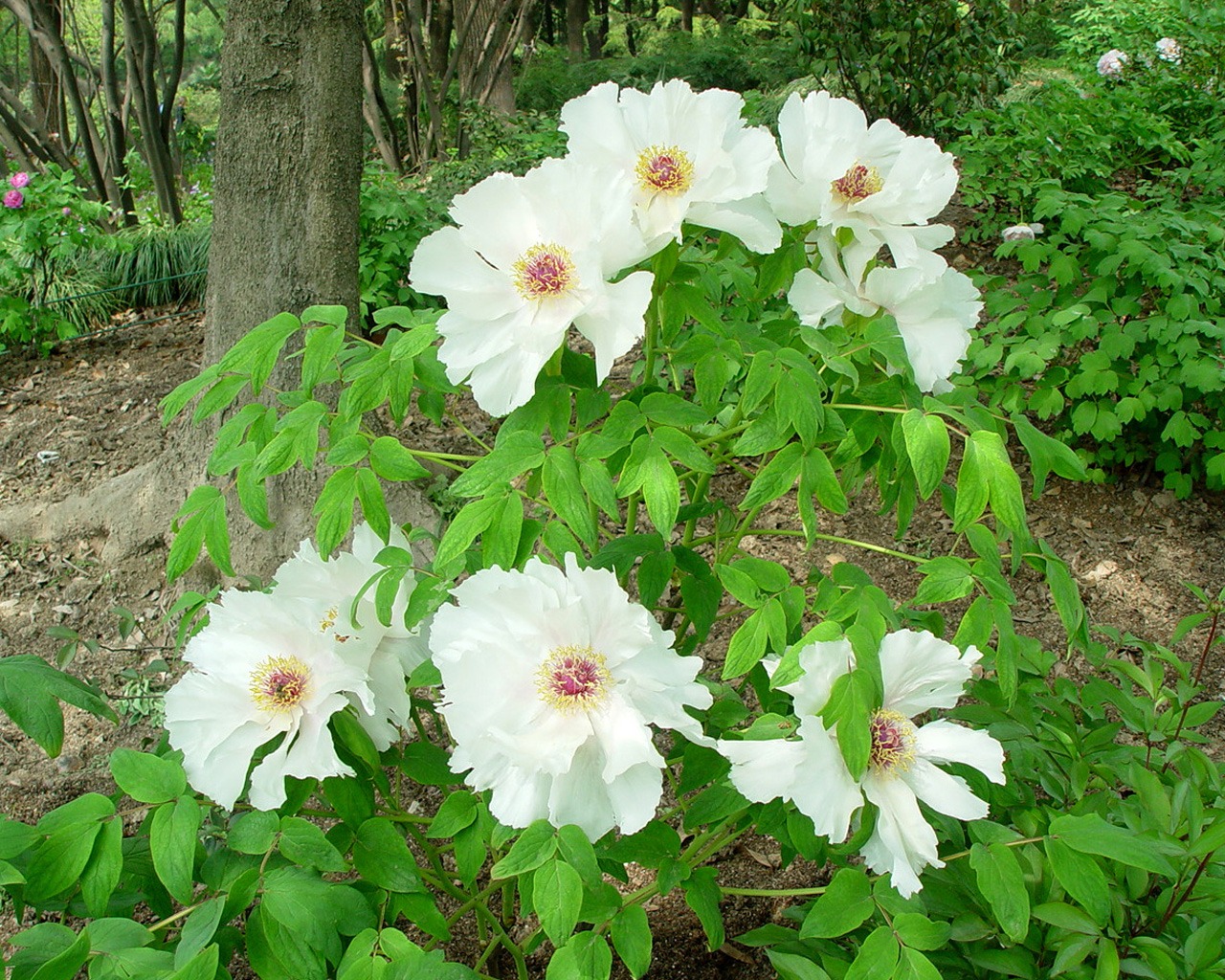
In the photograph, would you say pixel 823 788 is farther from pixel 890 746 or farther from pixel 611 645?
pixel 611 645

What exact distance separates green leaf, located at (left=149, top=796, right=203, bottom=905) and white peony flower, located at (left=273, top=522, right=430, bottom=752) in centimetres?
23

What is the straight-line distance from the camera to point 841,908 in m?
1.23

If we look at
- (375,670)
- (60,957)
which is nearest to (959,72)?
(375,670)

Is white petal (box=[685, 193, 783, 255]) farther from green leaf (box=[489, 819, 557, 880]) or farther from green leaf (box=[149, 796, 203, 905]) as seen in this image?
green leaf (box=[149, 796, 203, 905])

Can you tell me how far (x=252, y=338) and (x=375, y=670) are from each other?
510 mm

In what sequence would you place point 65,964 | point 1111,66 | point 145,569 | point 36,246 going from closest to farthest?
point 65,964, point 145,569, point 36,246, point 1111,66

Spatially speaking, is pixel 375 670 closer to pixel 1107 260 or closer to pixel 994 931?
pixel 994 931

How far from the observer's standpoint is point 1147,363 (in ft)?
11.3

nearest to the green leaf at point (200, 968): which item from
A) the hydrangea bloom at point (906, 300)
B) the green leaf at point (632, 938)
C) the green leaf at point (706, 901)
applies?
the green leaf at point (632, 938)

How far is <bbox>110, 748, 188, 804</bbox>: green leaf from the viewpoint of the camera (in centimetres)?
122

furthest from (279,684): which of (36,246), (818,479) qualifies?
(36,246)

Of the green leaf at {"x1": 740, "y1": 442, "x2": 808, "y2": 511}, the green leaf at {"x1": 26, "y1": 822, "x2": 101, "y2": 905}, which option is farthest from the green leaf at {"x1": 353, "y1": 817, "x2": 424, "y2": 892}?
the green leaf at {"x1": 740, "y1": 442, "x2": 808, "y2": 511}

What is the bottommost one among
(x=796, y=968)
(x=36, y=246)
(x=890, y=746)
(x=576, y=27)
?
(x=576, y=27)

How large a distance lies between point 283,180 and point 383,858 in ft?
7.05
